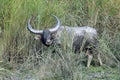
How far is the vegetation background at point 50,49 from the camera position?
7.11 metres

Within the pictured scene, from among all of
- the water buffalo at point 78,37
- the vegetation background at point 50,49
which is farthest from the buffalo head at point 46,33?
the vegetation background at point 50,49

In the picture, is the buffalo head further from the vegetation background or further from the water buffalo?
the vegetation background

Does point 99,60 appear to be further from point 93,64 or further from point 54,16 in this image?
point 54,16

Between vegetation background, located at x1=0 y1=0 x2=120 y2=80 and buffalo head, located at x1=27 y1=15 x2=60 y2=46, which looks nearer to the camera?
vegetation background, located at x1=0 y1=0 x2=120 y2=80

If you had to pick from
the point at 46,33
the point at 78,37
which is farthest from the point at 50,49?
the point at 78,37

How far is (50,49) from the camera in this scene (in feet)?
28.3

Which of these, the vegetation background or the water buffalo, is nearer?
the vegetation background

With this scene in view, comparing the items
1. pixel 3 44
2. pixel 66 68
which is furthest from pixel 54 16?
pixel 66 68

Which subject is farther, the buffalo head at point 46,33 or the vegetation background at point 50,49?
the buffalo head at point 46,33

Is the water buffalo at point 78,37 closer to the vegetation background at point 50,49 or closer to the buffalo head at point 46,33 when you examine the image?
the buffalo head at point 46,33

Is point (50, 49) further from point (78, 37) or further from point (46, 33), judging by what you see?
point (78, 37)

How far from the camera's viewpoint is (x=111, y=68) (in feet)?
26.6

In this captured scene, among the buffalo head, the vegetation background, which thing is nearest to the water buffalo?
the buffalo head

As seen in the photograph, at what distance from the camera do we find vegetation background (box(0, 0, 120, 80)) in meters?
7.11
